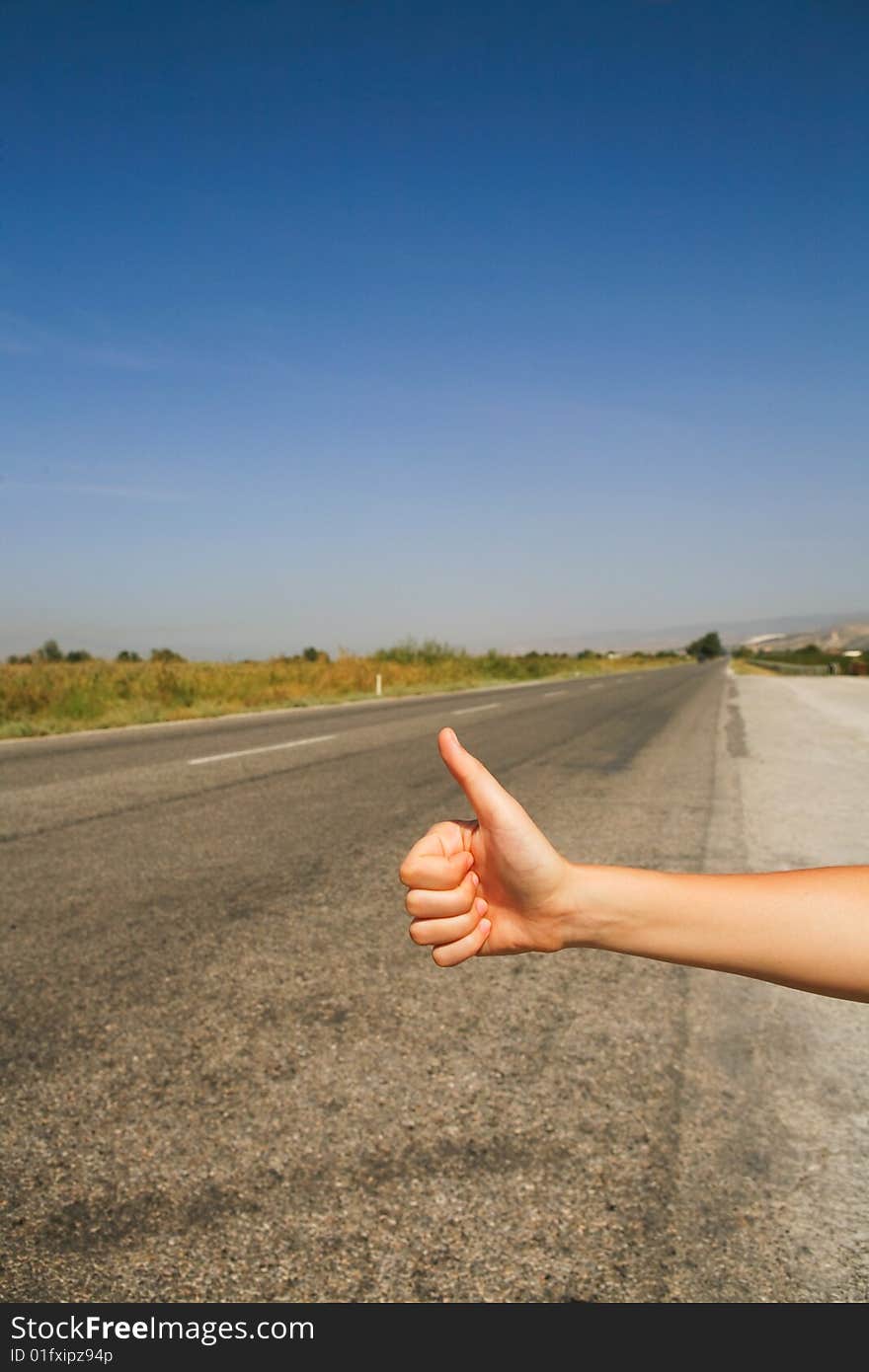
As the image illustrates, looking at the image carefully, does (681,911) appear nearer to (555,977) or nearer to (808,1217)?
(808,1217)

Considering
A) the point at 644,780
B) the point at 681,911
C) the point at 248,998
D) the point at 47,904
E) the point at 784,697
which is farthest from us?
the point at 784,697

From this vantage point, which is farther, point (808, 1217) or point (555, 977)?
point (555, 977)

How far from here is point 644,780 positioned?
28.8ft

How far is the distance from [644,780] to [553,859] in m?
7.55

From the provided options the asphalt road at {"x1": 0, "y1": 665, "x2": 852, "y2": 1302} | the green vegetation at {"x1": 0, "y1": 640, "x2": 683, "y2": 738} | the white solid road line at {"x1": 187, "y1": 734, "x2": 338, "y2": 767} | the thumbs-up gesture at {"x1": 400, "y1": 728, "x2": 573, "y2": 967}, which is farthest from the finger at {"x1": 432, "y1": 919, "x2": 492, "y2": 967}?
the green vegetation at {"x1": 0, "y1": 640, "x2": 683, "y2": 738}

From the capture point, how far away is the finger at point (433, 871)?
5.14 ft

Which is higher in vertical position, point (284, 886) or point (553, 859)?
point (553, 859)

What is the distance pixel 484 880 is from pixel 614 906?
10.6 inches

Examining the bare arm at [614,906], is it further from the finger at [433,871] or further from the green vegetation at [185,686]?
the green vegetation at [185,686]

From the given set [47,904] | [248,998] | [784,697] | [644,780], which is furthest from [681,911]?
[784,697]

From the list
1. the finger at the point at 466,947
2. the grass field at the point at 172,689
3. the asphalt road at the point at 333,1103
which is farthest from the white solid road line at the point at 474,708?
the finger at the point at 466,947

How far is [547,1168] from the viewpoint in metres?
2.16

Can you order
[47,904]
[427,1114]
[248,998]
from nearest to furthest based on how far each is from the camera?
[427,1114] → [248,998] → [47,904]

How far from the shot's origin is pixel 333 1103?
8.17ft
